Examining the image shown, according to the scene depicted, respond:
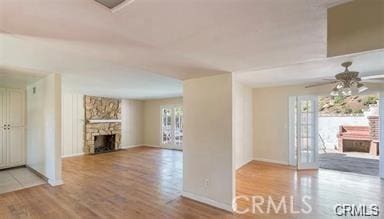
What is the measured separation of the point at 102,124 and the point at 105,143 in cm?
92

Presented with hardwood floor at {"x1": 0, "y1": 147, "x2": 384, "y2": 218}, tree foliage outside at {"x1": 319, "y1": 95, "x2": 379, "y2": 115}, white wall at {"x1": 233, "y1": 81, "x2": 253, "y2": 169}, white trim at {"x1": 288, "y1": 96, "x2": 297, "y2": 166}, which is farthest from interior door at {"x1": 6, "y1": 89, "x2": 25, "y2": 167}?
tree foliage outside at {"x1": 319, "y1": 95, "x2": 379, "y2": 115}

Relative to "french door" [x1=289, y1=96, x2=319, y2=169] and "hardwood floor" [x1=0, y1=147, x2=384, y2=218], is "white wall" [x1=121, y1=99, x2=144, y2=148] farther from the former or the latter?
"french door" [x1=289, y1=96, x2=319, y2=169]

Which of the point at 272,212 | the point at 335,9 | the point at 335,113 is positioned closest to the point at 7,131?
the point at 272,212

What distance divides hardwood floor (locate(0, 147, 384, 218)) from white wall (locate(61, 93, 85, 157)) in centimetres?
200

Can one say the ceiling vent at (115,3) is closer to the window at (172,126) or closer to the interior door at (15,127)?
the interior door at (15,127)

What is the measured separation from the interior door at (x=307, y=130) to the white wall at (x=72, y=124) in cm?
741

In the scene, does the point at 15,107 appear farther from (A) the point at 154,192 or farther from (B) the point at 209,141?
(B) the point at 209,141

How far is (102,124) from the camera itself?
859cm

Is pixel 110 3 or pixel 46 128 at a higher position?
pixel 110 3

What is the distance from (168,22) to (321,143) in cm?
991

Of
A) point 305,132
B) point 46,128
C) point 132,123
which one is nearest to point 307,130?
point 305,132

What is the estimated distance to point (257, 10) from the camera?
1.39 metres

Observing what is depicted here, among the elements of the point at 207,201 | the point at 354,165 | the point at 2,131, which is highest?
the point at 2,131

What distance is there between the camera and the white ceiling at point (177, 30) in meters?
1.37
